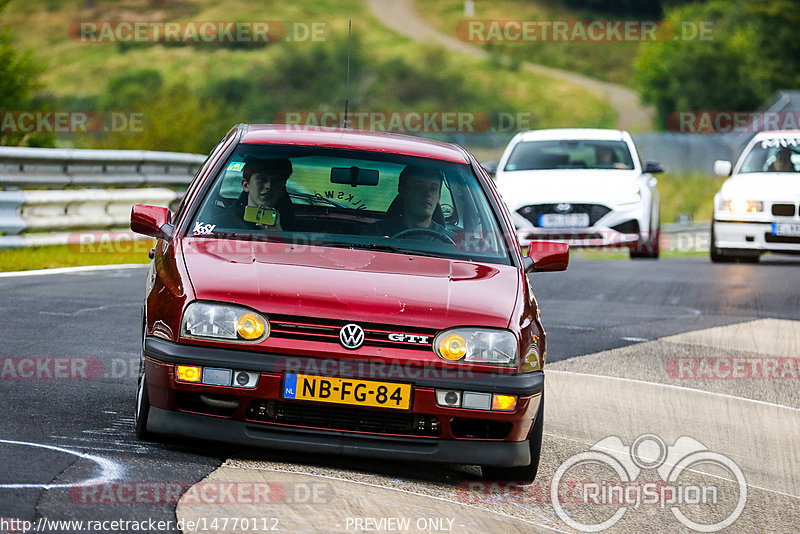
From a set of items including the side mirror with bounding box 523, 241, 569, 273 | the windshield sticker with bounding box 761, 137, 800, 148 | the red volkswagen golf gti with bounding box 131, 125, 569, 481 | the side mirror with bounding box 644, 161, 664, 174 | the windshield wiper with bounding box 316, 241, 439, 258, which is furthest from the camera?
the side mirror with bounding box 644, 161, 664, 174

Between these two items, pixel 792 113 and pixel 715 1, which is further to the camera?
pixel 715 1

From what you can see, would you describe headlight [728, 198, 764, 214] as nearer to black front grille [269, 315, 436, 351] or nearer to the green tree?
black front grille [269, 315, 436, 351]

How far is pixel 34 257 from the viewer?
1409 centimetres

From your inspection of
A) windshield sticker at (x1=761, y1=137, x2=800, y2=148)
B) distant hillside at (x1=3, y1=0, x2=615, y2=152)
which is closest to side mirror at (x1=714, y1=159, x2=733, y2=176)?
windshield sticker at (x1=761, y1=137, x2=800, y2=148)

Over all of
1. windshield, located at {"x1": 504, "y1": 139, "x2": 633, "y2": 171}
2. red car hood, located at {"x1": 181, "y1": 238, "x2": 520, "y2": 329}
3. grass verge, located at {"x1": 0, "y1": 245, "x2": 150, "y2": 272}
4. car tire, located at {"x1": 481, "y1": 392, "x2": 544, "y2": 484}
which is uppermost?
windshield, located at {"x1": 504, "y1": 139, "x2": 633, "y2": 171}

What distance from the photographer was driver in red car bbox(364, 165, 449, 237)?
6.52 m

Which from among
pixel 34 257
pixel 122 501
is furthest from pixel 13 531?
pixel 34 257

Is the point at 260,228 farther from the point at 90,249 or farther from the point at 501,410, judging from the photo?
the point at 90,249

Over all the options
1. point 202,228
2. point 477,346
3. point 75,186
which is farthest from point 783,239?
point 477,346

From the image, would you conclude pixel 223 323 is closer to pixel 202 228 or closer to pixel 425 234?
pixel 202 228

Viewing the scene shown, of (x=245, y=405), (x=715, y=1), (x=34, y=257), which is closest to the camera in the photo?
(x=245, y=405)

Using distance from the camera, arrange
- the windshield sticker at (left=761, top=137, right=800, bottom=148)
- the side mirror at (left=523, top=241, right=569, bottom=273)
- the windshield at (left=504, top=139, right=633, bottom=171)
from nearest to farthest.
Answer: the side mirror at (left=523, top=241, right=569, bottom=273), the windshield sticker at (left=761, top=137, right=800, bottom=148), the windshield at (left=504, top=139, right=633, bottom=171)

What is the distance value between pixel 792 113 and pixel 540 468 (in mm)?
54141

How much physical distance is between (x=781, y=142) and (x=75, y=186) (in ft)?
29.4
